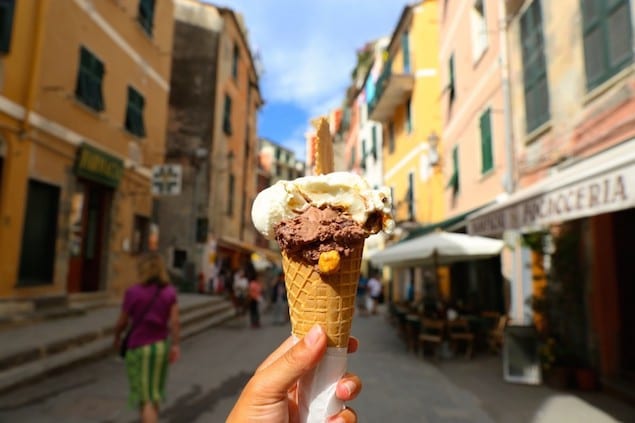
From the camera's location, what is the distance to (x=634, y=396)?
5.99 metres

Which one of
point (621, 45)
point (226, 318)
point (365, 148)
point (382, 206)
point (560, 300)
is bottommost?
point (226, 318)

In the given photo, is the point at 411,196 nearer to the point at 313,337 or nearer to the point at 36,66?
the point at 36,66

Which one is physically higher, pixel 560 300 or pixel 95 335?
pixel 560 300

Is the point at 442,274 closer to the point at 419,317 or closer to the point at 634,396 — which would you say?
the point at 419,317

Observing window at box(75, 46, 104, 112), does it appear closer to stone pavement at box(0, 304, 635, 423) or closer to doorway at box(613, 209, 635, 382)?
stone pavement at box(0, 304, 635, 423)

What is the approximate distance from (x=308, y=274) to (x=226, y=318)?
49.9 ft

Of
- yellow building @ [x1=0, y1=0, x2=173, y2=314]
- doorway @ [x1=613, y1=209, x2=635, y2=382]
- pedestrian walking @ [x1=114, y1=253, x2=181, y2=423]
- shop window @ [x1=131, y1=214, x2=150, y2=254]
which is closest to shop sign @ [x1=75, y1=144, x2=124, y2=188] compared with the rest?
yellow building @ [x1=0, y1=0, x2=173, y2=314]

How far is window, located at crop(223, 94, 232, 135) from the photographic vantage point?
84.4 feet

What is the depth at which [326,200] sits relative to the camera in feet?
6.06

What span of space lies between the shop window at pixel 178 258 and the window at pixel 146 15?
1153 centimetres

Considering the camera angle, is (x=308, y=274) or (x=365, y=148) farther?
(x=365, y=148)

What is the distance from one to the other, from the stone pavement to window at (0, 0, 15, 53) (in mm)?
6529

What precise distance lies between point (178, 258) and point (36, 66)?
14746 millimetres

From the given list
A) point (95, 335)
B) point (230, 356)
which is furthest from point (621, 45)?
point (95, 335)
